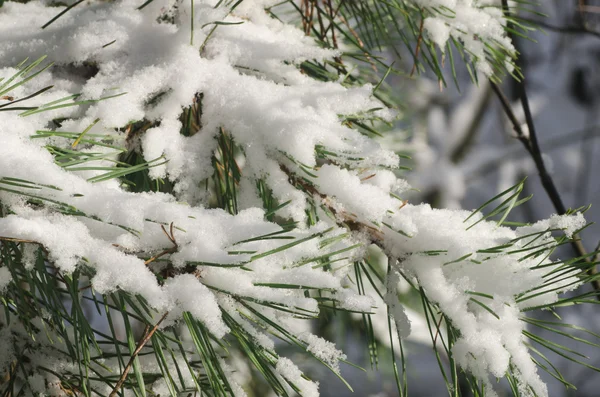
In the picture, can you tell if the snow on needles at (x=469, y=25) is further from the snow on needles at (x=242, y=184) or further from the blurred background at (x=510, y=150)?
the blurred background at (x=510, y=150)

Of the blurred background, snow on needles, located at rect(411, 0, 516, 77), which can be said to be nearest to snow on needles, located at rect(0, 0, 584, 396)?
snow on needles, located at rect(411, 0, 516, 77)

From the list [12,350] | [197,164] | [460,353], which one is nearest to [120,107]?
[197,164]

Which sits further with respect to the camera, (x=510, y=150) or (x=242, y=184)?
(x=510, y=150)

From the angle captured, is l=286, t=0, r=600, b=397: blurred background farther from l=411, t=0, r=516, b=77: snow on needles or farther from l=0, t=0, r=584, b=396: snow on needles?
l=0, t=0, r=584, b=396: snow on needles

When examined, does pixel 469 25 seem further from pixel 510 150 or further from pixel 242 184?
pixel 510 150

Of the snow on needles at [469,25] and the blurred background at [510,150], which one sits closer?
the snow on needles at [469,25]

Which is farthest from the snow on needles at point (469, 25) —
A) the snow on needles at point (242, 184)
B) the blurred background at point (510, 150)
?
the blurred background at point (510, 150)

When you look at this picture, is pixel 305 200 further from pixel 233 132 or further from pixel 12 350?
pixel 12 350

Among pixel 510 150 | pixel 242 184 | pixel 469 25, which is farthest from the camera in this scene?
pixel 510 150

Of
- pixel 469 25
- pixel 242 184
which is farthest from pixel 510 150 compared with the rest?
pixel 242 184
